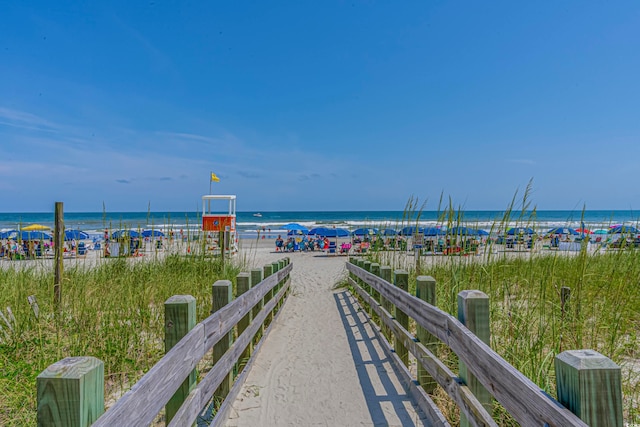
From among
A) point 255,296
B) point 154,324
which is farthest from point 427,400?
point 154,324

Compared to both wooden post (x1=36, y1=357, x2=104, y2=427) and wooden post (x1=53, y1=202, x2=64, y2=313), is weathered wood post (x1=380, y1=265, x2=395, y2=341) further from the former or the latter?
wooden post (x1=36, y1=357, x2=104, y2=427)

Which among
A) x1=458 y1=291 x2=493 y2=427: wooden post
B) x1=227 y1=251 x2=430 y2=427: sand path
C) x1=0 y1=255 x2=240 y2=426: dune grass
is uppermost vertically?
x1=458 y1=291 x2=493 y2=427: wooden post

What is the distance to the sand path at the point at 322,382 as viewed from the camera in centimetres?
300

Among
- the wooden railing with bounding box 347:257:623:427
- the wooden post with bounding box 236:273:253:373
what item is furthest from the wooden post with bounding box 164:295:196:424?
the wooden post with bounding box 236:273:253:373

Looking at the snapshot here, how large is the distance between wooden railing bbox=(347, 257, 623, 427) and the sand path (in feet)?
0.94

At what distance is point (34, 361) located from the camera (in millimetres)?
3164

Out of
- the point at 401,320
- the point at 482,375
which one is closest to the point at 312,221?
the point at 401,320

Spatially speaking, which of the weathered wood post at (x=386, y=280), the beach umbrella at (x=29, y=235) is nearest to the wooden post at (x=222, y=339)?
the weathered wood post at (x=386, y=280)

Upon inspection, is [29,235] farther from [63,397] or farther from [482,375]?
[482,375]

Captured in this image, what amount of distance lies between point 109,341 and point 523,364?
3.37m

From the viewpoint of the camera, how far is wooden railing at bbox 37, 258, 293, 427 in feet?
3.53

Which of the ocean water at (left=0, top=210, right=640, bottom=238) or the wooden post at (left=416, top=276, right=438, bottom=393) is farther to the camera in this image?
the ocean water at (left=0, top=210, right=640, bottom=238)

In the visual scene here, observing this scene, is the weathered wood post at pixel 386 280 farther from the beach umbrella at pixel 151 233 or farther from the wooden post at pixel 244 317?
the beach umbrella at pixel 151 233

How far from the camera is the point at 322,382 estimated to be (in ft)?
12.1
